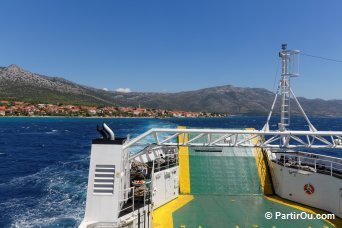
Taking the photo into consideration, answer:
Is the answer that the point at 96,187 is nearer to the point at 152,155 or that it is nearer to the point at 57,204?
the point at 152,155

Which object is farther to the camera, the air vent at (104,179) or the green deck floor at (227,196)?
the green deck floor at (227,196)

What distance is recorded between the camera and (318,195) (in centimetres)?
2055

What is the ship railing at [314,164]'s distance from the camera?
20766 mm

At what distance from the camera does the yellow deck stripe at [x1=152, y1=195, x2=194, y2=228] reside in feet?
57.2

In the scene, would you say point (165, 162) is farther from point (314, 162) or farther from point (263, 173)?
point (314, 162)

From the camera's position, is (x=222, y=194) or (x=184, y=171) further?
(x=184, y=171)

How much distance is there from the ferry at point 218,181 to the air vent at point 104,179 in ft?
0.16

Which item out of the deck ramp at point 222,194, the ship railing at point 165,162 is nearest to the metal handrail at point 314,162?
the deck ramp at point 222,194

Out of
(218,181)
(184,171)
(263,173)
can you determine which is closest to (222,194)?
(218,181)

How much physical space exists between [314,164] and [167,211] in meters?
12.1

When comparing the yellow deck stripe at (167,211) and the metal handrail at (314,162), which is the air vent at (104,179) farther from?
the metal handrail at (314,162)

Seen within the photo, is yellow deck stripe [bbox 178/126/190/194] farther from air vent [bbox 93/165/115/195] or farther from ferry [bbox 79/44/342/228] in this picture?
air vent [bbox 93/165/115/195]

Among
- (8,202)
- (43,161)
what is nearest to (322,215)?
(8,202)

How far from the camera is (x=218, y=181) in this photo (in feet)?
80.5
